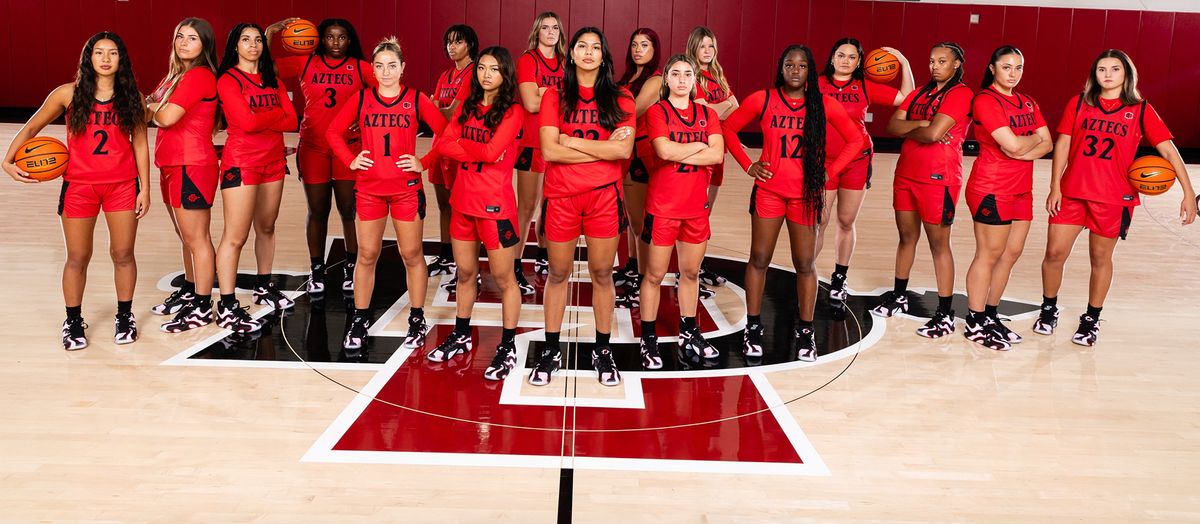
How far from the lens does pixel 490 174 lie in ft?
13.6

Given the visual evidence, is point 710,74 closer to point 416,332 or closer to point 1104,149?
point 1104,149

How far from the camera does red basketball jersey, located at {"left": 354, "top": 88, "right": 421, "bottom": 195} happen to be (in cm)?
433

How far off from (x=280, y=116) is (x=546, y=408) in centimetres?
207

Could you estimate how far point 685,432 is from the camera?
374 cm

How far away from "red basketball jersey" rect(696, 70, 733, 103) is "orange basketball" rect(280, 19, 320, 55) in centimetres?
209

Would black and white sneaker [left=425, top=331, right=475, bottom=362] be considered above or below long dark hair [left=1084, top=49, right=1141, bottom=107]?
below

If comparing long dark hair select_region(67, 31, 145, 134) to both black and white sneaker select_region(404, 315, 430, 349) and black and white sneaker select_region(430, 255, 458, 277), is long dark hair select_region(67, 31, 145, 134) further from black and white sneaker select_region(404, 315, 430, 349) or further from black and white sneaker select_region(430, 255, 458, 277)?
black and white sneaker select_region(430, 255, 458, 277)

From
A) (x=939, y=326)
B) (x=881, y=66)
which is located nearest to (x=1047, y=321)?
(x=939, y=326)

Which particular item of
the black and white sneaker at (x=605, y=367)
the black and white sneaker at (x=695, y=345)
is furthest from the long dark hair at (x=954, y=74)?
the black and white sneaker at (x=605, y=367)

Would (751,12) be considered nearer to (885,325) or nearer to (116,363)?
(885,325)

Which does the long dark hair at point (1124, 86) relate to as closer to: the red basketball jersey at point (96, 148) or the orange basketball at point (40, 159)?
the red basketball jersey at point (96, 148)

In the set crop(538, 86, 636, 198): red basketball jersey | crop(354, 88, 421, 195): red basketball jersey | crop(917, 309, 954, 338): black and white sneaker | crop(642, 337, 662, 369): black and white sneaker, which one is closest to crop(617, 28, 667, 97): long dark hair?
crop(538, 86, 636, 198): red basketball jersey

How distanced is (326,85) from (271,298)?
1.18m

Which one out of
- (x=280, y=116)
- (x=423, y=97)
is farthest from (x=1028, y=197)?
(x=280, y=116)
